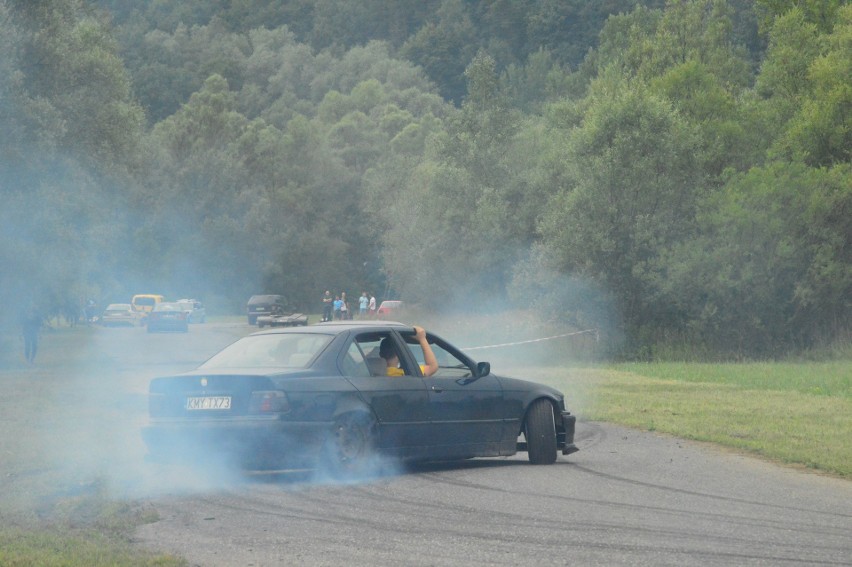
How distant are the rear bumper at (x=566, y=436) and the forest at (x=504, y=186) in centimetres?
2719

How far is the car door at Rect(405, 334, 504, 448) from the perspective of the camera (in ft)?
44.3

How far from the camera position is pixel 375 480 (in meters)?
12.6

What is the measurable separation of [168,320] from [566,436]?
169 feet

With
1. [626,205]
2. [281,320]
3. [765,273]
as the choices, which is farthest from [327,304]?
[765,273]

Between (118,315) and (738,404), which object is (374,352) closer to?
(738,404)

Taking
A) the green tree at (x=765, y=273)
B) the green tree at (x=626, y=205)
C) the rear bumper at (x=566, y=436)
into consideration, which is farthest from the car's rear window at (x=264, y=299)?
the rear bumper at (x=566, y=436)

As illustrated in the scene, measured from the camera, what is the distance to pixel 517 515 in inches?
412

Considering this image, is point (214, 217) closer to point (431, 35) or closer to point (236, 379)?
point (431, 35)

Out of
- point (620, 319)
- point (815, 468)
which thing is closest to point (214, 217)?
point (620, 319)

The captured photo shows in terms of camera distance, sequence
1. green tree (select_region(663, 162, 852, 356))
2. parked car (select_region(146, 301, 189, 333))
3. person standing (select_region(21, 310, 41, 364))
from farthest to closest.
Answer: parked car (select_region(146, 301, 189, 333))
green tree (select_region(663, 162, 852, 356))
person standing (select_region(21, 310, 41, 364))

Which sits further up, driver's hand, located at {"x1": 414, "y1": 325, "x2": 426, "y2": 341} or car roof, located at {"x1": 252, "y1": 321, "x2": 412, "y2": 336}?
car roof, located at {"x1": 252, "y1": 321, "x2": 412, "y2": 336}

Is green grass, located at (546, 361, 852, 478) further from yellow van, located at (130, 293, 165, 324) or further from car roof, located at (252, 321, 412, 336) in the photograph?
yellow van, located at (130, 293, 165, 324)

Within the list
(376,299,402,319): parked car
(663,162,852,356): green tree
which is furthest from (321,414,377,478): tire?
(376,299,402,319): parked car

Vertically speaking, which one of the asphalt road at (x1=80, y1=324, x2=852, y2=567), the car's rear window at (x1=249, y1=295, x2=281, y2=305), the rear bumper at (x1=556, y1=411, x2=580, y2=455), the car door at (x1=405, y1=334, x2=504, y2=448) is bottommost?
the asphalt road at (x1=80, y1=324, x2=852, y2=567)
